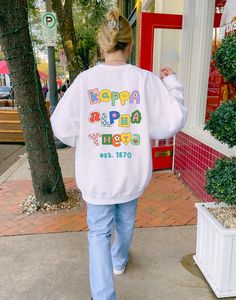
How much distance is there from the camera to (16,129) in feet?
27.8

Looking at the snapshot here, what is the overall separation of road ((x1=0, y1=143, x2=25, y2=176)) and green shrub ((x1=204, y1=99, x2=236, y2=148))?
484 cm

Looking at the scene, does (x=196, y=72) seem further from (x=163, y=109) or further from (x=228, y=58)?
(x=163, y=109)

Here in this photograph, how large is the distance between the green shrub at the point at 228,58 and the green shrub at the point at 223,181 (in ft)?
1.97

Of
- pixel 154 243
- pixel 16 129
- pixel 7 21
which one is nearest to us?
pixel 154 243

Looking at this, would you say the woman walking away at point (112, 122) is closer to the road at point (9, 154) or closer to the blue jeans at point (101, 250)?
the blue jeans at point (101, 250)

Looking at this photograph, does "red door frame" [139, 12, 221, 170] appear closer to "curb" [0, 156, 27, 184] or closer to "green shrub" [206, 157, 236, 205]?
"green shrub" [206, 157, 236, 205]

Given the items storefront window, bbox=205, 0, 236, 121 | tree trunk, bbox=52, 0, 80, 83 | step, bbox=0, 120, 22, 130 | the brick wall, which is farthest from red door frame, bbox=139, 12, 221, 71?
tree trunk, bbox=52, 0, 80, 83

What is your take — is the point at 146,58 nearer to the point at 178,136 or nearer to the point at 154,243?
the point at 178,136

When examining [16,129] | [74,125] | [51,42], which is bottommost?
[16,129]

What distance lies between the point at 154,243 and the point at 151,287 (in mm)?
656

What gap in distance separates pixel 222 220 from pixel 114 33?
150cm

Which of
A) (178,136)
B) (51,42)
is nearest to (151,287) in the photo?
(178,136)

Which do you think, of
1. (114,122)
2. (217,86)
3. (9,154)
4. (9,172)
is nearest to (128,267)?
(114,122)

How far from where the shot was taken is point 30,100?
3594 mm
